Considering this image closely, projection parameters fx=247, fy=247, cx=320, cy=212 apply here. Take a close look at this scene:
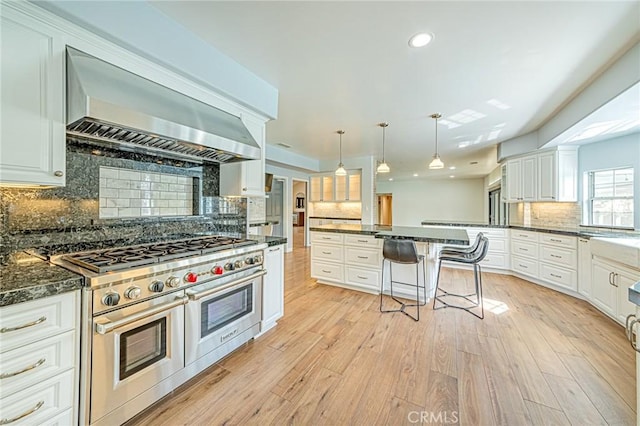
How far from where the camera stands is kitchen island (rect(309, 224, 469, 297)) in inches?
129

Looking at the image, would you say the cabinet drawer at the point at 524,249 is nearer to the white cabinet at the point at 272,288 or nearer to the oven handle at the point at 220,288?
the white cabinet at the point at 272,288

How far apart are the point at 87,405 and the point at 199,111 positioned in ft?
6.28

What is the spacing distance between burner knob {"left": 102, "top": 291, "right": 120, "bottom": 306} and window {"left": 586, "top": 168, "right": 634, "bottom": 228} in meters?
5.85

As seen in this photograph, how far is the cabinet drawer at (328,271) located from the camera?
3.86m

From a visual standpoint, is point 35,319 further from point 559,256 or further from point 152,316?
point 559,256

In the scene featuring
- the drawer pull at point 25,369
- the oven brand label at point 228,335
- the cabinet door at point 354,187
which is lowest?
the oven brand label at point 228,335

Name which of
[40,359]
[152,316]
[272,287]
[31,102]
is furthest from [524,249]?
[31,102]

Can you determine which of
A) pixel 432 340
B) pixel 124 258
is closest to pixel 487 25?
pixel 432 340

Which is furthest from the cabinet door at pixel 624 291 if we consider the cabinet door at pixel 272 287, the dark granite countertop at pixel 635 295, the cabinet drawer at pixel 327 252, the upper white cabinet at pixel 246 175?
the upper white cabinet at pixel 246 175

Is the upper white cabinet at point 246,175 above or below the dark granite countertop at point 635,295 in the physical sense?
above

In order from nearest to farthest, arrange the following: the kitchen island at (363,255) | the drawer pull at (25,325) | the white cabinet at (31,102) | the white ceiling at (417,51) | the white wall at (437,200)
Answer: the drawer pull at (25,325) → the white cabinet at (31,102) → the white ceiling at (417,51) → the kitchen island at (363,255) → the white wall at (437,200)

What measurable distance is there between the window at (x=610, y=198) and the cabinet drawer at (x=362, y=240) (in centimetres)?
354

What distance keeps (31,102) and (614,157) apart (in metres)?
6.30

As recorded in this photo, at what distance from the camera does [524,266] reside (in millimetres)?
4340
